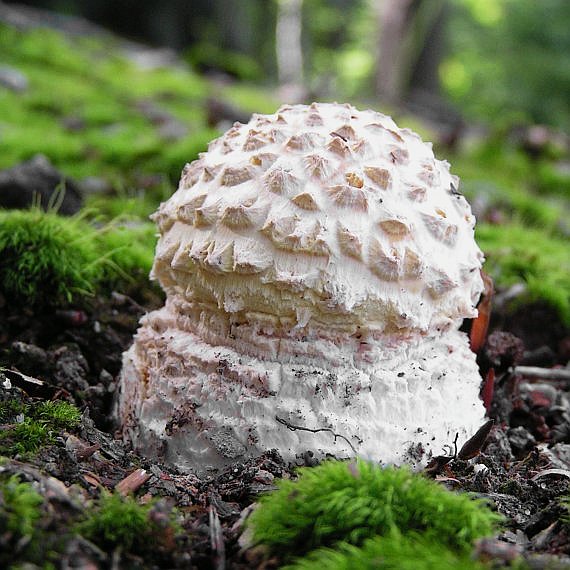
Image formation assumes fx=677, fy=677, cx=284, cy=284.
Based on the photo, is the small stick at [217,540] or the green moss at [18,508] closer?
the green moss at [18,508]

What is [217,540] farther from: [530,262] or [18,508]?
[530,262]

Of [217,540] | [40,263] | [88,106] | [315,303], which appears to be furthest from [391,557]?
[88,106]

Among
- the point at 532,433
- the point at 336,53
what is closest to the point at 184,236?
the point at 532,433

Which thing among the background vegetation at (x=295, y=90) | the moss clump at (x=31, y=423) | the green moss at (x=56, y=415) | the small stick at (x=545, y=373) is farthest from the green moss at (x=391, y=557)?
the background vegetation at (x=295, y=90)

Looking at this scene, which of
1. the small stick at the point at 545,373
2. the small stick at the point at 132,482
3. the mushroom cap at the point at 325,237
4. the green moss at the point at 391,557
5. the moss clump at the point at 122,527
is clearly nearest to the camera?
the green moss at the point at 391,557

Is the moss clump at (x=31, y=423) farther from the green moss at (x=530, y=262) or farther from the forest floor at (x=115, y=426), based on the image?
the green moss at (x=530, y=262)
